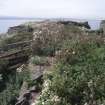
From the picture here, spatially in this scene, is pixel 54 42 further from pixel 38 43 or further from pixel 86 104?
pixel 86 104

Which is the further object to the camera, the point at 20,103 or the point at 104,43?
the point at 104,43

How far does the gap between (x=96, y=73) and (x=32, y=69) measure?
10.3 ft

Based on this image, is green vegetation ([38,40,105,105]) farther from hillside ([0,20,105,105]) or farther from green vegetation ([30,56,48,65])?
green vegetation ([30,56,48,65])

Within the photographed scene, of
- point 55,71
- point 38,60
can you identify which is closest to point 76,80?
point 55,71

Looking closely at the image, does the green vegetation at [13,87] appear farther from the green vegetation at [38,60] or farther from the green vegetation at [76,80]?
the green vegetation at [76,80]

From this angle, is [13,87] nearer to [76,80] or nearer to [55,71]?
[55,71]

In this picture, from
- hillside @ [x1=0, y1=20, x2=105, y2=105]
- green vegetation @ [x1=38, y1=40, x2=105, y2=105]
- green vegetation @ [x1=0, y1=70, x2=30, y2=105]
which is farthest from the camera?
green vegetation @ [x1=0, y1=70, x2=30, y2=105]

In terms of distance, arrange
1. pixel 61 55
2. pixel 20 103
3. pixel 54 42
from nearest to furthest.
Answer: pixel 20 103
pixel 61 55
pixel 54 42

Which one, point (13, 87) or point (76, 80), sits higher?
point (76, 80)

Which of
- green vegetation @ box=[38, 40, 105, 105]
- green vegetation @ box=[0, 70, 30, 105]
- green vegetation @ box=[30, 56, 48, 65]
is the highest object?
green vegetation @ box=[38, 40, 105, 105]

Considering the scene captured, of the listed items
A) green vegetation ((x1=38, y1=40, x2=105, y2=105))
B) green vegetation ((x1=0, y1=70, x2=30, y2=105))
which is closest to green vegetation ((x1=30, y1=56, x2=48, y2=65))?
green vegetation ((x1=0, y1=70, x2=30, y2=105))

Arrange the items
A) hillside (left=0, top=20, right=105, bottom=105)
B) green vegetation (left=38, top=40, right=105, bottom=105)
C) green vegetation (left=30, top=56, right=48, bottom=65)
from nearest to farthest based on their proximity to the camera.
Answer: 1. green vegetation (left=38, top=40, right=105, bottom=105)
2. hillside (left=0, top=20, right=105, bottom=105)
3. green vegetation (left=30, top=56, right=48, bottom=65)

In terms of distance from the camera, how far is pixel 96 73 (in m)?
12.2

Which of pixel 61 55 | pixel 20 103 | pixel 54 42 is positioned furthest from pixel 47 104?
pixel 54 42
